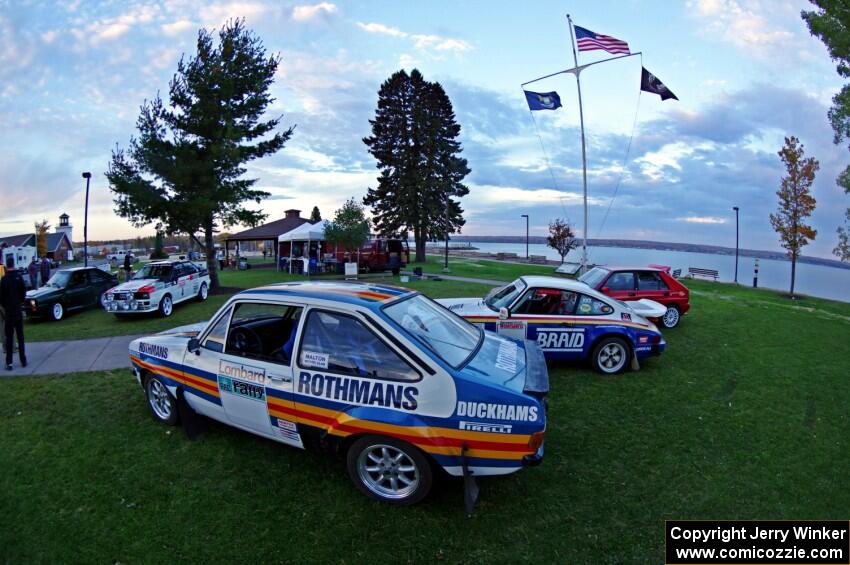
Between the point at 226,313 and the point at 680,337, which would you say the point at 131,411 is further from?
the point at 680,337

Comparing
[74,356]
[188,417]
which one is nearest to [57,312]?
[74,356]

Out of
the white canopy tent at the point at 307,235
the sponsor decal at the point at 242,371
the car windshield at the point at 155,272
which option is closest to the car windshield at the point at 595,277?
the sponsor decal at the point at 242,371

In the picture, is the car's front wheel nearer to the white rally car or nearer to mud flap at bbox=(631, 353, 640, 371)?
the white rally car

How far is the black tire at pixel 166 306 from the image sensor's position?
1234 cm

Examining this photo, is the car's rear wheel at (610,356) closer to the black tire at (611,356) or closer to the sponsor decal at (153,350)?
the black tire at (611,356)

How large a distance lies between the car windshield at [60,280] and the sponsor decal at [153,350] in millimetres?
11088

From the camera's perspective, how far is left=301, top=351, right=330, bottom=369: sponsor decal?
359cm

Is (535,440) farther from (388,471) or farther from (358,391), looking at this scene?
(358,391)

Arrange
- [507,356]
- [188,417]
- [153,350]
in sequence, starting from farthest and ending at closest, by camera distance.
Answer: [153,350] → [188,417] → [507,356]

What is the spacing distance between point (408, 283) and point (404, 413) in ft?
58.3

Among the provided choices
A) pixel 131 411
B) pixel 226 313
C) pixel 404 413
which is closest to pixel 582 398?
pixel 404 413

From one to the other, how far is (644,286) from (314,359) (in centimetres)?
923

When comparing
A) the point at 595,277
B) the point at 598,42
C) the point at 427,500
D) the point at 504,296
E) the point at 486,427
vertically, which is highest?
the point at 598,42

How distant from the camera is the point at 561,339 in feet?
22.1
